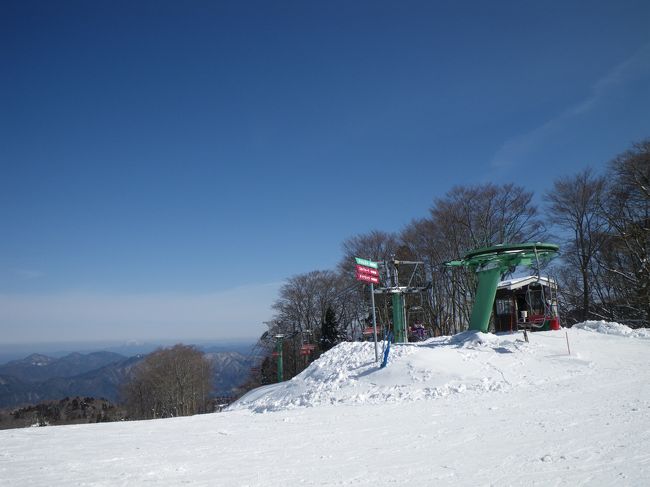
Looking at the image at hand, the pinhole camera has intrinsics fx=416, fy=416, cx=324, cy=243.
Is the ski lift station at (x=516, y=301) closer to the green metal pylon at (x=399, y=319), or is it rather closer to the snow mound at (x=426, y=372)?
the snow mound at (x=426, y=372)

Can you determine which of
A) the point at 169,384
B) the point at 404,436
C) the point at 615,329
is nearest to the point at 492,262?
the point at 615,329

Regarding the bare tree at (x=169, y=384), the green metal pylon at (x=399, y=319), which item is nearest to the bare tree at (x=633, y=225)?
the green metal pylon at (x=399, y=319)

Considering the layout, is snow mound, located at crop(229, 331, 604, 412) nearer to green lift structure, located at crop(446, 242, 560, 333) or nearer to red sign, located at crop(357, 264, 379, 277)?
green lift structure, located at crop(446, 242, 560, 333)

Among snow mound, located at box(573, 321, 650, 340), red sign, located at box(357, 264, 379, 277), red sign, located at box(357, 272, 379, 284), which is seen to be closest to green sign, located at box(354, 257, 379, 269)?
red sign, located at box(357, 264, 379, 277)

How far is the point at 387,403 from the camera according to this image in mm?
12008

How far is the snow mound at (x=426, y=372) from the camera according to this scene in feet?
42.7

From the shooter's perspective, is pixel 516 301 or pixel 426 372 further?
pixel 516 301

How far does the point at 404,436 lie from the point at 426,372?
271 inches

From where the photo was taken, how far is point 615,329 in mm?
21719

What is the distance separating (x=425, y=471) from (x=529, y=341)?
1507 cm

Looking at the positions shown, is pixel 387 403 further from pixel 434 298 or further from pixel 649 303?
pixel 434 298

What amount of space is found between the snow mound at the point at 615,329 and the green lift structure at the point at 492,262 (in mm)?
5876

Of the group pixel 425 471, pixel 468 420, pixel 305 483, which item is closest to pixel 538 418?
pixel 468 420

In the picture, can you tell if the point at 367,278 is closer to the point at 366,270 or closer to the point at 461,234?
the point at 366,270
